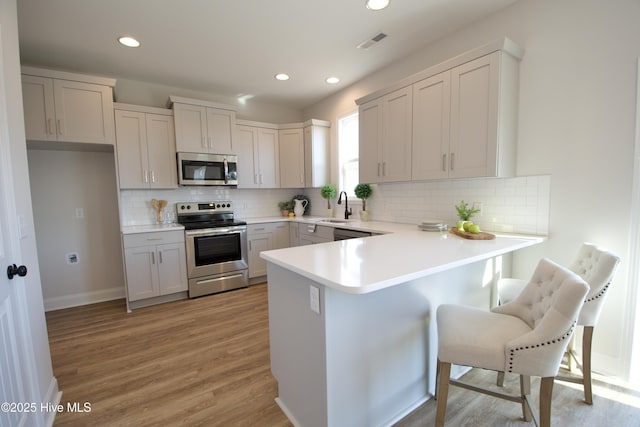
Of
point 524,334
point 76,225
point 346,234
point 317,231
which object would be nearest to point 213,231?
point 317,231

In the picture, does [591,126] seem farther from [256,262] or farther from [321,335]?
[256,262]

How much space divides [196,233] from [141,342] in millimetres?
1356

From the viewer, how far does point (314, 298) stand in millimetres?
1321

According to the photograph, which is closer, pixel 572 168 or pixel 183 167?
pixel 572 168

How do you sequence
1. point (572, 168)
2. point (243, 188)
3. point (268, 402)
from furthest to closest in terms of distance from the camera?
point (243, 188) < point (572, 168) < point (268, 402)

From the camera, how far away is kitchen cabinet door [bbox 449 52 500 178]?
→ 7.06 ft

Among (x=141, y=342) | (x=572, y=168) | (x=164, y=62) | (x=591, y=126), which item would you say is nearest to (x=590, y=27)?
(x=591, y=126)

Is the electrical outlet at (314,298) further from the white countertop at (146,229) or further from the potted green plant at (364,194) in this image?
the white countertop at (146,229)

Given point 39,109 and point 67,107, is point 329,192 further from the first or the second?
point 39,109

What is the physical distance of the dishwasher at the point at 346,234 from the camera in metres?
3.04

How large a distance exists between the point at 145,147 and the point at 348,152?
8.91 feet

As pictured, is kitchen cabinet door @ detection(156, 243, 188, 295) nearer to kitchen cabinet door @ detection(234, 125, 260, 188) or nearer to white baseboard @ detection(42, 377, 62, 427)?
kitchen cabinet door @ detection(234, 125, 260, 188)

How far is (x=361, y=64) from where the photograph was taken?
10.9 ft

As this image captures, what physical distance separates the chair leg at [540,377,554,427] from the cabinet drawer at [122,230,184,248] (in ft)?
11.6
